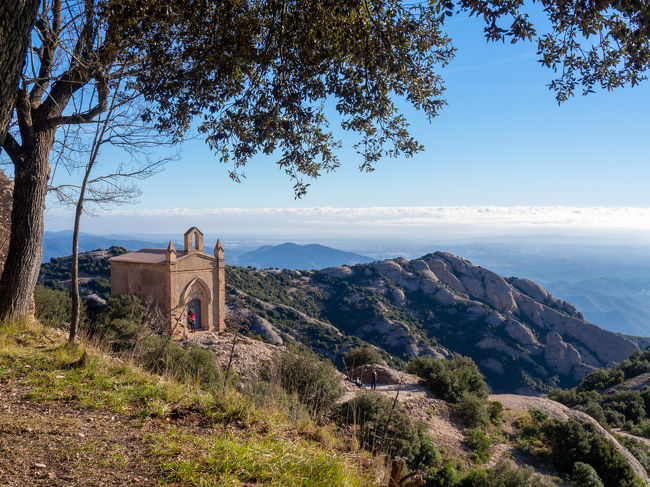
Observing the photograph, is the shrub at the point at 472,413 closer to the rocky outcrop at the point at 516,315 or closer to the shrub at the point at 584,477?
the shrub at the point at 584,477

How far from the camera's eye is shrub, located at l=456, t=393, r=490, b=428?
1447 cm

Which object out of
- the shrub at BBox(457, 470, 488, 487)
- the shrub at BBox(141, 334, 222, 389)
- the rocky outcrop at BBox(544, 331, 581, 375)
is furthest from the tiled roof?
the rocky outcrop at BBox(544, 331, 581, 375)

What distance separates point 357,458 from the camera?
3.29 m

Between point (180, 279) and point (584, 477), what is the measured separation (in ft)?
56.2

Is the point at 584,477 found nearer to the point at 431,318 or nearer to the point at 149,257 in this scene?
the point at 149,257

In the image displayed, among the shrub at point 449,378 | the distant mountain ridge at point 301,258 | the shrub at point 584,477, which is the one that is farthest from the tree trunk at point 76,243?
the distant mountain ridge at point 301,258

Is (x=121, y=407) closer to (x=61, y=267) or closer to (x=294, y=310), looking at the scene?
(x=61, y=267)

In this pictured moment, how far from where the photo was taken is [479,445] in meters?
12.5

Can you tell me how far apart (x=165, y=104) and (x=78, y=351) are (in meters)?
3.45

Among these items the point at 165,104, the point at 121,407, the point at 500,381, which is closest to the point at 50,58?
the point at 165,104

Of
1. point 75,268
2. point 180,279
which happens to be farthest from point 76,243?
point 180,279

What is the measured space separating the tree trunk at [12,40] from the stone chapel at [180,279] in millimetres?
16409

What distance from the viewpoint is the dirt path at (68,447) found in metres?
2.43

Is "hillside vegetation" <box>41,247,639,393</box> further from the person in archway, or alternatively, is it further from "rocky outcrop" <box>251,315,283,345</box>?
the person in archway
